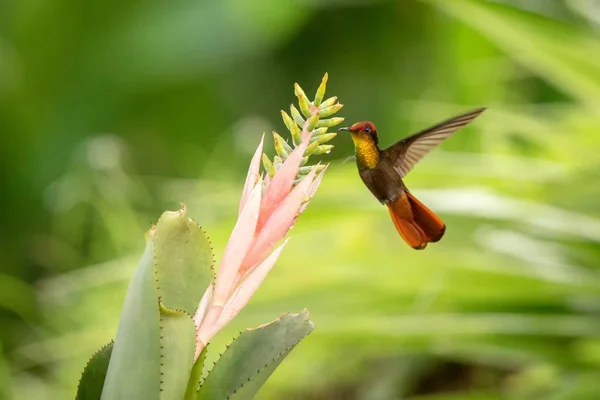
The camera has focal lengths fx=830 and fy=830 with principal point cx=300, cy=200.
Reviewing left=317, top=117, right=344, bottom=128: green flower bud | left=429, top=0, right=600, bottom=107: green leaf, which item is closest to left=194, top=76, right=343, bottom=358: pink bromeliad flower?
left=317, top=117, right=344, bottom=128: green flower bud

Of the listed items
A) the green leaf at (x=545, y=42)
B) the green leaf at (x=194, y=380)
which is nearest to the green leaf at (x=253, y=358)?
the green leaf at (x=194, y=380)

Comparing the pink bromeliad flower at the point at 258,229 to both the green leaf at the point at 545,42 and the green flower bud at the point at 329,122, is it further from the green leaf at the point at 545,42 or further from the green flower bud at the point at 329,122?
the green leaf at the point at 545,42

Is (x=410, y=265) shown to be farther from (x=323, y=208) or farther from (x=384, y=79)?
(x=384, y=79)

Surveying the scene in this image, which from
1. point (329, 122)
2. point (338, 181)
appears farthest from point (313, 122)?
point (338, 181)

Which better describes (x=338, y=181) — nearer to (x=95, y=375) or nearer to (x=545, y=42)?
(x=545, y=42)

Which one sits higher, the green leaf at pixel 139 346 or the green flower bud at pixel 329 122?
the green flower bud at pixel 329 122

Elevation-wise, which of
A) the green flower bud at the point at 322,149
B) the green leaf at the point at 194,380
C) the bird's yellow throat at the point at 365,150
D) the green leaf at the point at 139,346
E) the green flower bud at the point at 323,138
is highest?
the bird's yellow throat at the point at 365,150
